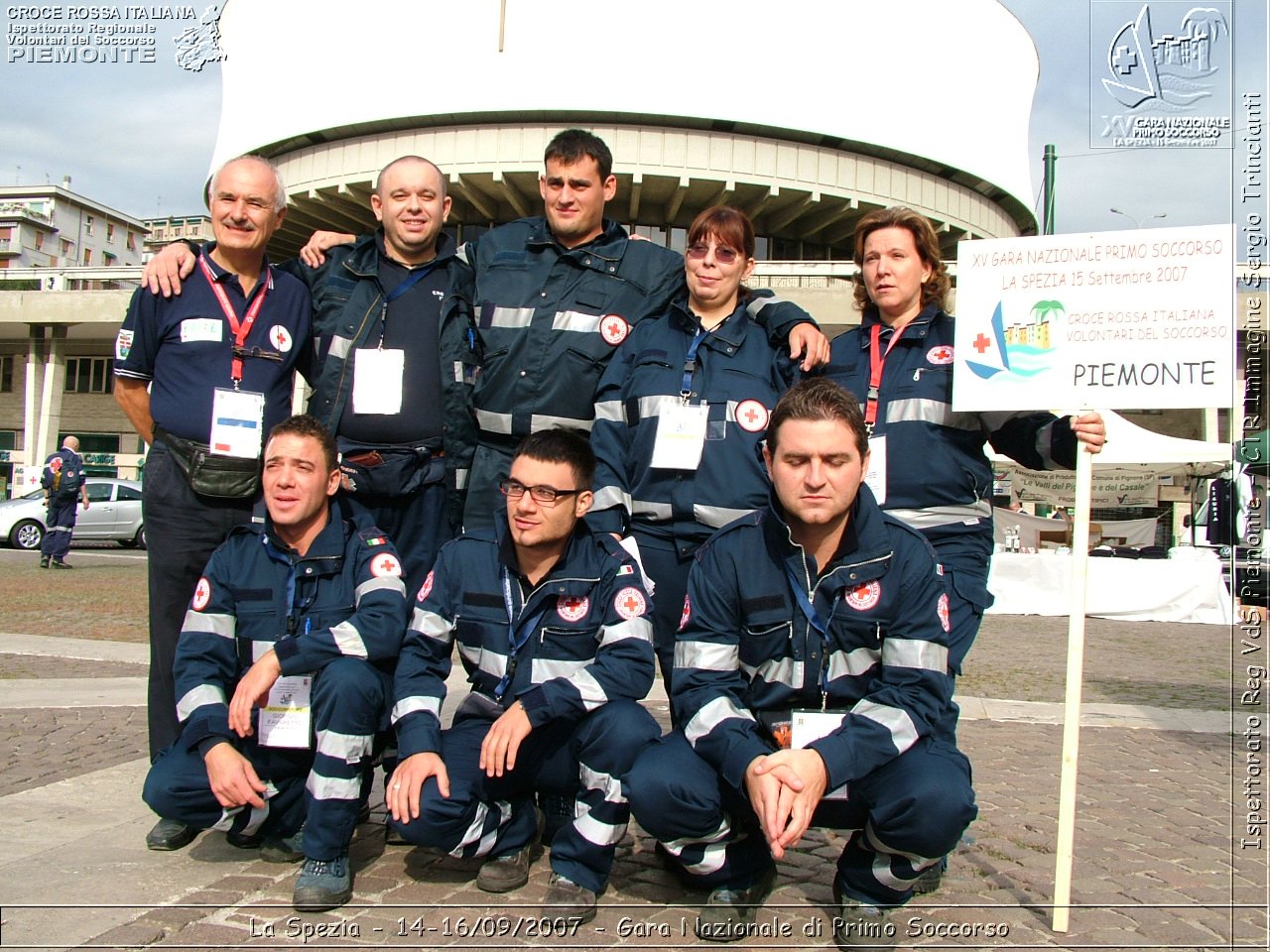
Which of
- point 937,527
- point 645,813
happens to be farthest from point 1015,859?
point 645,813

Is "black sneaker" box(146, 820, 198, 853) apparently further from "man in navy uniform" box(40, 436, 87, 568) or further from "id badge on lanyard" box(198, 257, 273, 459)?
"man in navy uniform" box(40, 436, 87, 568)

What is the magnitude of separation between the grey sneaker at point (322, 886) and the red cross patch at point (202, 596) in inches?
38.6

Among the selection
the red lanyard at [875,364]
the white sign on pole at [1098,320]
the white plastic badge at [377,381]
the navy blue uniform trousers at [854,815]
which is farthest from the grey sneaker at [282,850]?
the white sign on pole at [1098,320]

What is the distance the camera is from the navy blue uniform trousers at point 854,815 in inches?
105

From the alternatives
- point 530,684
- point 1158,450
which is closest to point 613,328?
point 530,684

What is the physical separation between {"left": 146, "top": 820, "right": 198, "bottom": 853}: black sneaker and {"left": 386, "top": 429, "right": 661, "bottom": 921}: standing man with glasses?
956 mm

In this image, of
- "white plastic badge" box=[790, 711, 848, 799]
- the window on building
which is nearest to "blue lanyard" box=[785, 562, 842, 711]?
Answer: "white plastic badge" box=[790, 711, 848, 799]

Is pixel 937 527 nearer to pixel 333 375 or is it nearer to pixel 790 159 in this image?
pixel 333 375

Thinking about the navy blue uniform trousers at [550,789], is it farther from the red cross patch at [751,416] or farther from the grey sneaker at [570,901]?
the red cross patch at [751,416]

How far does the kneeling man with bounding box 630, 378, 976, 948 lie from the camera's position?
8.93ft

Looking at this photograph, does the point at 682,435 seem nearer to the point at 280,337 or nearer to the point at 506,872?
the point at 506,872

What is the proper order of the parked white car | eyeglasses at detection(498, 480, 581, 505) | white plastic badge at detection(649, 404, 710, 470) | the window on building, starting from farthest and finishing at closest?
the window on building
the parked white car
white plastic badge at detection(649, 404, 710, 470)
eyeglasses at detection(498, 480, 581, 505)

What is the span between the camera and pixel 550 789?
3334 mm

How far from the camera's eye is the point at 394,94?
31.4 meters
